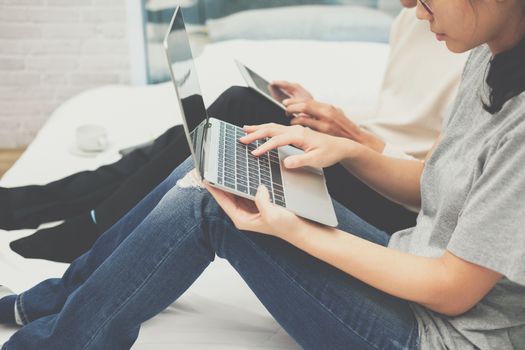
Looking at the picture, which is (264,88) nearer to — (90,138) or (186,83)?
(186,83)

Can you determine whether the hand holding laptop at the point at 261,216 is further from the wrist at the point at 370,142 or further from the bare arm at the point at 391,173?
the wrist at the point at 370,142

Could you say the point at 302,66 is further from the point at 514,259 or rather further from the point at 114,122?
the point at 514,259

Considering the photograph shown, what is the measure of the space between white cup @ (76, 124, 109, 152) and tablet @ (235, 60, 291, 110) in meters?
0.52

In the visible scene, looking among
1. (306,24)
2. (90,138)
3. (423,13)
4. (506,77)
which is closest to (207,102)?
(90,138)

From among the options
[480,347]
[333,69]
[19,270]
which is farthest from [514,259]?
[333,69]

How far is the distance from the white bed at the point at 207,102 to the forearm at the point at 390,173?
0.32 metres

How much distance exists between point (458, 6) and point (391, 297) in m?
0.40

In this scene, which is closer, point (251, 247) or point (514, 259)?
point (514, 259)

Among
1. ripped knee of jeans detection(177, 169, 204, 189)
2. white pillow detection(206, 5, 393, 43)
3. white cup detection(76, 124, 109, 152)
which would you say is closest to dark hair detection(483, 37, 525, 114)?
ripped knee of jeans detection(177, 169, 204, 189)

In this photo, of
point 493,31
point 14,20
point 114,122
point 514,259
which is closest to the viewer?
point 514,259

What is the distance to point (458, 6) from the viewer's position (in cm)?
69

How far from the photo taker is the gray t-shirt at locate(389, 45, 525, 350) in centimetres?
61

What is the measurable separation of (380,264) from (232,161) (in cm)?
26

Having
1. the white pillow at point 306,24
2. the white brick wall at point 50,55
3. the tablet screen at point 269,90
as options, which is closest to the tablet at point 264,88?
the tablet screen at point 269,90
